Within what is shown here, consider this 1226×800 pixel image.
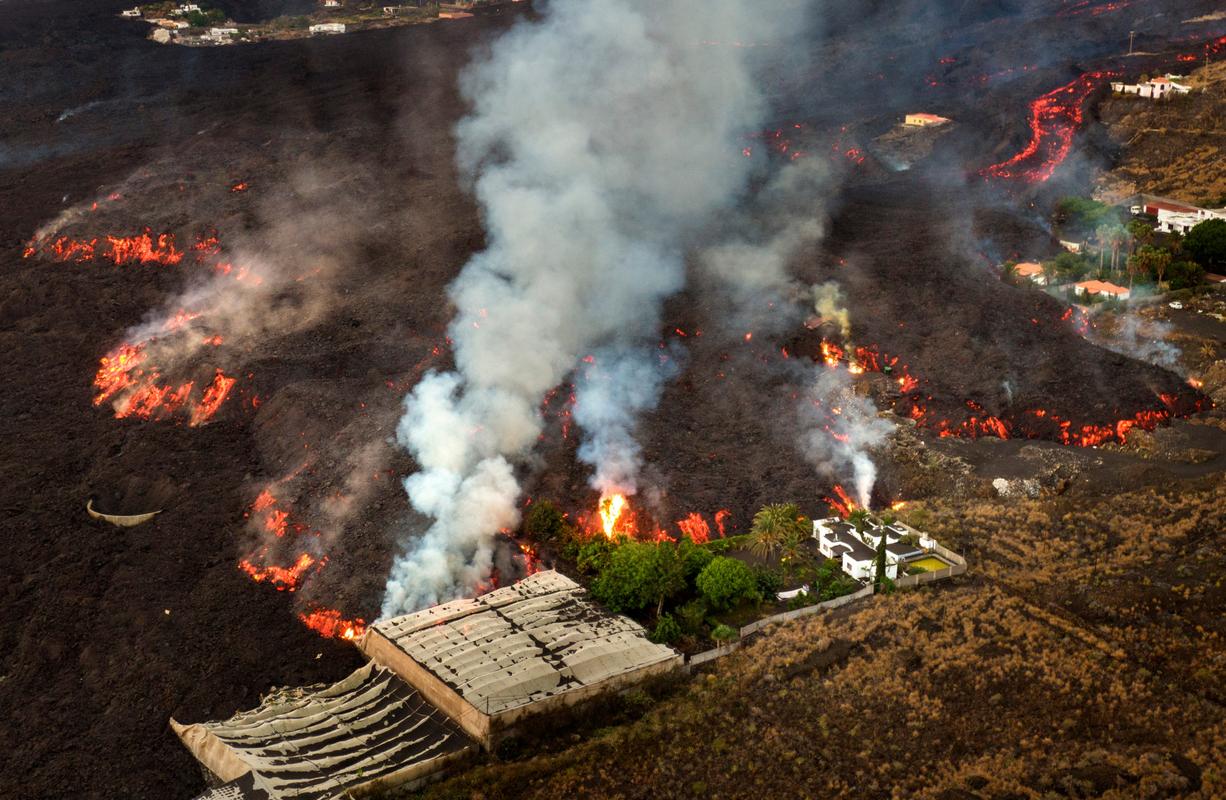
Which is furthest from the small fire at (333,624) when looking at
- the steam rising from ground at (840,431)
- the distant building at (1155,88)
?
the distant building at (1155,88)

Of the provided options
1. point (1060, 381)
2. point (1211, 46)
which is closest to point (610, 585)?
point (1060, 381)

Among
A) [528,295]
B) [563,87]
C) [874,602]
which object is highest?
[563,87]

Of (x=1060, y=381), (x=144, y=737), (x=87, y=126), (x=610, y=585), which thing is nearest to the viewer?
(x=144, y=737)

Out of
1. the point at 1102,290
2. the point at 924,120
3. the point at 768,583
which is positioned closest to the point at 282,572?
the point at 768,583

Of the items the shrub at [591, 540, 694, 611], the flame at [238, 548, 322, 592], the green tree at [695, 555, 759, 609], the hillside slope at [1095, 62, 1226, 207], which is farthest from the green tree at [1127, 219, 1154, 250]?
the flame at [238, 548, 322, 592]

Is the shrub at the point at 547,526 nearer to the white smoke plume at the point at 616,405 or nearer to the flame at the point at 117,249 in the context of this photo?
the white smoke plume at the point at 616,405

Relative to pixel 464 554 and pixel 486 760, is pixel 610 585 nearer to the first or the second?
pixel 464 554
